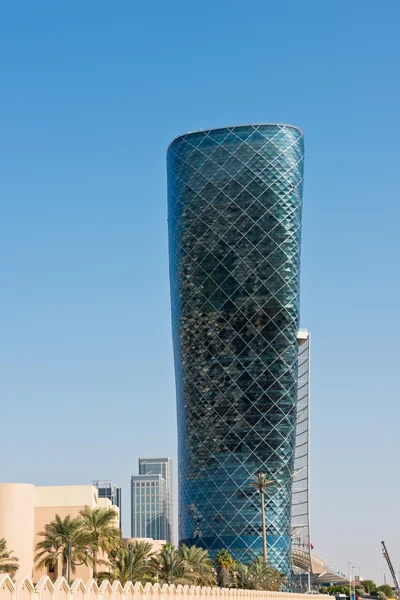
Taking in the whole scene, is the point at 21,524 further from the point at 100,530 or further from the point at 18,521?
the point at 100,530

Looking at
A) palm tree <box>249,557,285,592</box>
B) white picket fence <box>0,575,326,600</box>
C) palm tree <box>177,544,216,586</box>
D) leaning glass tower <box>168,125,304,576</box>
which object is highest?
leaning glass tower <box>168,125,304,576</box>

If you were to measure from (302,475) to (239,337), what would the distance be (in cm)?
3290

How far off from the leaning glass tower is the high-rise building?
1506 centimetres

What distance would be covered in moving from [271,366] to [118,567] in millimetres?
83856

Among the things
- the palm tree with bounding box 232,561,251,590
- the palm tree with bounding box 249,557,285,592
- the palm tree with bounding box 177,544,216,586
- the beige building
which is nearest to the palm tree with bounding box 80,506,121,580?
the palm tree with bounding box 177,544,216,586

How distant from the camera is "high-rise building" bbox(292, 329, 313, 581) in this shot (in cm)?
16562

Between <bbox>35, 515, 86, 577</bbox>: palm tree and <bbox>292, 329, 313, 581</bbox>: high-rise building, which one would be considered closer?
<bbox>35, 515, 86, 577</bbox>: palm tree

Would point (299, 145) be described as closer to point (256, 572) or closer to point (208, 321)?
point (208, 321)

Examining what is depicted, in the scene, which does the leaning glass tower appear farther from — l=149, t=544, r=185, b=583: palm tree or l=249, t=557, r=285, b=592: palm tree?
l=149, t=544, r=185, b=583: palm tree

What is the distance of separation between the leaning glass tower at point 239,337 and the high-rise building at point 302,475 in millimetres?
15057

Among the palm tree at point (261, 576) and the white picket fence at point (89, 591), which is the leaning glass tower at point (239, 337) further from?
the white picket fence at point (89, 591)

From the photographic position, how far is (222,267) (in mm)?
151250

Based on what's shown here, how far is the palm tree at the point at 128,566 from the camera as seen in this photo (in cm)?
6462

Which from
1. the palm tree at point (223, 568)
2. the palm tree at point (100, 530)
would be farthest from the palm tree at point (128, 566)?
the palm tree at point (223, 568)
